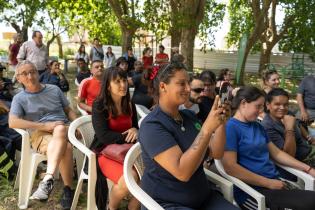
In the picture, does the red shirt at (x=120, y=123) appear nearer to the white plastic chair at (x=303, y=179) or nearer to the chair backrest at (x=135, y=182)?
the chair backrest at (x=135, y=182)

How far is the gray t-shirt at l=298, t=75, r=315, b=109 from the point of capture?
5.24m

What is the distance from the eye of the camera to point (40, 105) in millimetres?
3699

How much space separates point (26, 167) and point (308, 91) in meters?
3.80

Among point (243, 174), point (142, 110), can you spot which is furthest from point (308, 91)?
point (243, 174)

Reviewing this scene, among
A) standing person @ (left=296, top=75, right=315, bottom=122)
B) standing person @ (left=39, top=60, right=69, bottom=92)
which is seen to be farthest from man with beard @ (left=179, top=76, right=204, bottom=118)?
standing person @ (left=39, top=60, right=69, bottom=92)

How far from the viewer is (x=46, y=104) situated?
3748mm

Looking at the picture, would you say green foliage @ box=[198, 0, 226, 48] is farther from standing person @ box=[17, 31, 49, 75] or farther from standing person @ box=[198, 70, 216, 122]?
standing person @ box=[198, 70, 216, 122]

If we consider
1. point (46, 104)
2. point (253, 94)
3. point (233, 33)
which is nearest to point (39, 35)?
point (46, 104)

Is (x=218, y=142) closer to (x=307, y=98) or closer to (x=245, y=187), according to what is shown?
(x=245, y=187)

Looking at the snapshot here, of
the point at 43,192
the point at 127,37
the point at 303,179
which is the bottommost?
the point at 43,192

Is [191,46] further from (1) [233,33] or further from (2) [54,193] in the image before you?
(1) [233,33]

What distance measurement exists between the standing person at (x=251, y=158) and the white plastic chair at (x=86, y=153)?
1012mm

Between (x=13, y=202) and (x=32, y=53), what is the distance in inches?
165

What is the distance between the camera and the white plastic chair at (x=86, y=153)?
2938 mm
